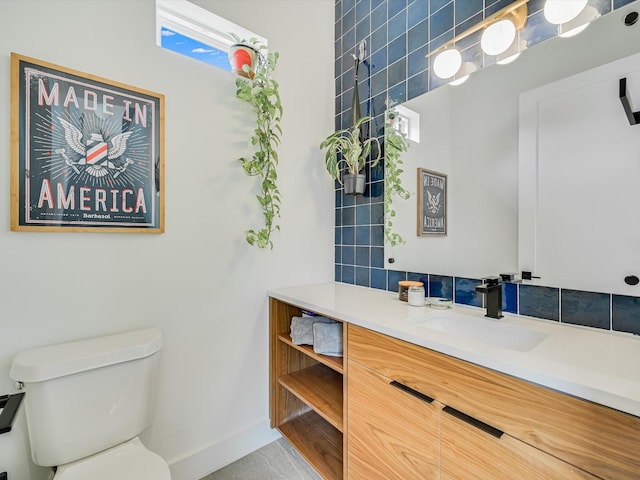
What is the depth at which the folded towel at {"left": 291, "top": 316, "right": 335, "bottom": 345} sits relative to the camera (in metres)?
1.52

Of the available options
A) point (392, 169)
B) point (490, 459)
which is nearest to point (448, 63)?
point (392, 169)

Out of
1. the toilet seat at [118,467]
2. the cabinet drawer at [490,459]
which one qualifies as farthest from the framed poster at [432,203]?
the toilet seat at [118,467]

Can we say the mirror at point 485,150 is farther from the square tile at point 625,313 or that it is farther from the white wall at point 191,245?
the white wall at point 191,245

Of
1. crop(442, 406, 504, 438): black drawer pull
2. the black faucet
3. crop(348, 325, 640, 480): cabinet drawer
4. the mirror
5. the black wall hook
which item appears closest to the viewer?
crop(348, 325, 640, 480): cabinet drawer

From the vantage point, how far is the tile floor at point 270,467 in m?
1.45

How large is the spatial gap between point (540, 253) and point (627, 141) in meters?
0.43

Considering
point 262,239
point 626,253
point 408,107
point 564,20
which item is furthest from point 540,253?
point 262,239

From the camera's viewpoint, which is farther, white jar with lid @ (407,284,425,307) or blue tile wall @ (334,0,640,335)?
white jar with lid @ (407,284,425,307)

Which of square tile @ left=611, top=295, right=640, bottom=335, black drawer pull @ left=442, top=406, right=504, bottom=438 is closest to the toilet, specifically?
black drawer pull @ left=442, top=406, right=504, bottom=438

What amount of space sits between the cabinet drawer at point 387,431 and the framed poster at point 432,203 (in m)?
0.78

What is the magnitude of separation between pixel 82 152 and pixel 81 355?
77 cm

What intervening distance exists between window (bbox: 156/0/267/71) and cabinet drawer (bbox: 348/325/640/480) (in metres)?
1.73

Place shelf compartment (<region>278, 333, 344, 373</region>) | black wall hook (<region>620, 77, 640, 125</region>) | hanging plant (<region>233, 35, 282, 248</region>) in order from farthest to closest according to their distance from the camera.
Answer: hanging plant (<region>233, 35, 282, 248</region>)
shelf compartment (<region>278, 333, 344, 373</region>)
black wall hook (<region>620, 77, 640, 125</region>)

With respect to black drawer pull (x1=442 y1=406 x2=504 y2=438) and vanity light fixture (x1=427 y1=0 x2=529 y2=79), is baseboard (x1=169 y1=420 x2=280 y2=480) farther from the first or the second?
vanity light fixture (x1=427 y1=0 x2=529 y2=79)
